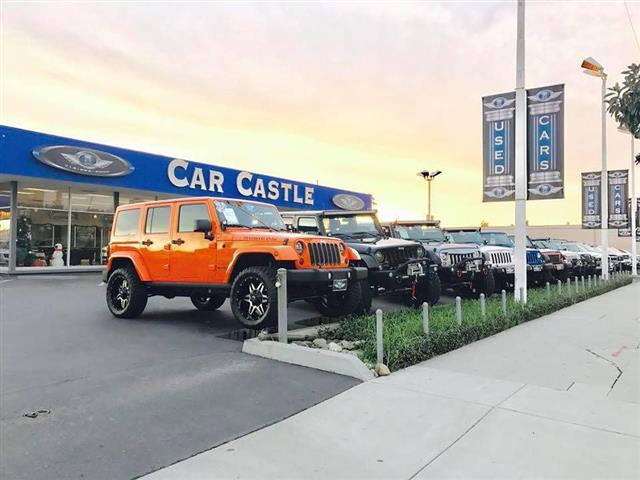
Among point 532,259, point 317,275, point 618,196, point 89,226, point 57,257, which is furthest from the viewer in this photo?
point 618,196

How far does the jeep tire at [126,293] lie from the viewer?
904cm

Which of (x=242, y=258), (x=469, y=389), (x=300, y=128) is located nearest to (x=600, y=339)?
(x=469, y=389)

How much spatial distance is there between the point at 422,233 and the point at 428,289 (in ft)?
11.9

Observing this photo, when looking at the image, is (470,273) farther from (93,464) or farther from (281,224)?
(93,464)

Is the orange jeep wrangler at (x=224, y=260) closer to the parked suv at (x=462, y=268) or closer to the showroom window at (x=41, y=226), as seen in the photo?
the parked suv at (x=462, y=268)

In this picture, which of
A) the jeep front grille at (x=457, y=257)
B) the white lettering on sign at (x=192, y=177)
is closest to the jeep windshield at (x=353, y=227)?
the jeep front grille at (x=457, y=257)

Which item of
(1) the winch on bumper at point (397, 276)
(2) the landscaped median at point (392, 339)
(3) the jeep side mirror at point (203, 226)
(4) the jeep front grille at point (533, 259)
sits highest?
(3) the jeep side mirror at point (203, 226)

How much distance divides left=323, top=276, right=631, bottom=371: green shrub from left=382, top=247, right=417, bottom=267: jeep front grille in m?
0.95

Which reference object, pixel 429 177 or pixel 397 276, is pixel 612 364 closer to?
pixel 397 276

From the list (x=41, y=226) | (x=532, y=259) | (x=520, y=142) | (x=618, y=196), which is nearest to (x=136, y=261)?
(x=520, y=142)

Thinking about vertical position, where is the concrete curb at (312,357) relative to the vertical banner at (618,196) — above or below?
below

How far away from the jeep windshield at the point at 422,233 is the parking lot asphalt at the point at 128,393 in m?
6.32

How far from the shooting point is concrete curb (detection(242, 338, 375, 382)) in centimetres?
566

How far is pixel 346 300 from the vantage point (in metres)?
8.88
